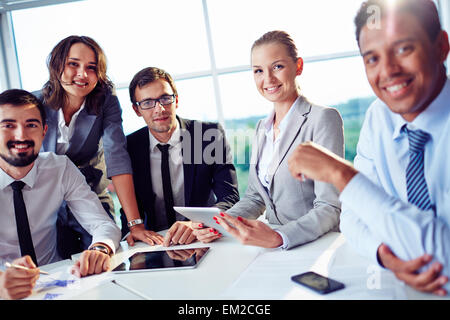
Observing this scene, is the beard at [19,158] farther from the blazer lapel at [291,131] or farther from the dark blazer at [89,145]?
the blazer lapel at [291,131]

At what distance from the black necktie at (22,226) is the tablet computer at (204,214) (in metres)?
0.82

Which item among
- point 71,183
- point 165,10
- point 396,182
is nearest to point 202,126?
point 71,183

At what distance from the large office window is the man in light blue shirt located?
10.5 ft

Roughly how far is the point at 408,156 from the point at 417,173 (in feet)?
0.38

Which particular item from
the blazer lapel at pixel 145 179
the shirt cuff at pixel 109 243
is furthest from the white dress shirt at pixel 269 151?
the shirt cuff at pixel 109 243

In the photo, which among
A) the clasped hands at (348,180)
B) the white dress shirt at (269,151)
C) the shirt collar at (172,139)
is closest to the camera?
the clasped hands at (348,180)

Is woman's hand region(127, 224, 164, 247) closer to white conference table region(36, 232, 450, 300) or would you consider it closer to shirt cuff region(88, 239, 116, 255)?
shirt cuff region(88, 239, 116, 255)

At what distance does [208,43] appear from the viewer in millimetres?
4562

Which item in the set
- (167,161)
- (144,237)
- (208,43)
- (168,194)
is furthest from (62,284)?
(208,43)

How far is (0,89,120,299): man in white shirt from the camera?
6.25 ft

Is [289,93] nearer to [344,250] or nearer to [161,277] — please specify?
[344,250]

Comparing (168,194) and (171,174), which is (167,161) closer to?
(171,174)

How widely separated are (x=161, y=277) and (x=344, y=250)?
714 mm

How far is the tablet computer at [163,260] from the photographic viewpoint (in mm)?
1461
